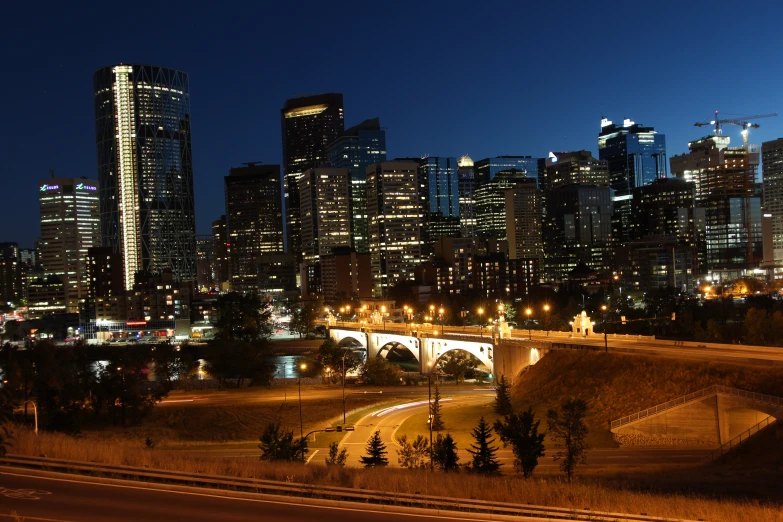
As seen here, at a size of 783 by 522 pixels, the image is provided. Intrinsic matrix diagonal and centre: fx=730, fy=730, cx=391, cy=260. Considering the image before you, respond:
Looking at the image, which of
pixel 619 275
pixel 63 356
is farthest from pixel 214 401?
pixel 619 275

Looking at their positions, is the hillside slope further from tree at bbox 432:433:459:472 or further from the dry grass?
the dry grass

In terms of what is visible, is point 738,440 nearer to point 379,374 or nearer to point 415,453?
point 415,453

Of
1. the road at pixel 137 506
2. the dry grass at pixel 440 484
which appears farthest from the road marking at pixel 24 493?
the dry grass at pixel 440 484

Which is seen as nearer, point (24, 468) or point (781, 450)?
point (24, 468)

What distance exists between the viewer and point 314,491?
722 inches

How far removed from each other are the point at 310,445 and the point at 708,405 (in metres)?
23.2

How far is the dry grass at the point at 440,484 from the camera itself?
1919cm

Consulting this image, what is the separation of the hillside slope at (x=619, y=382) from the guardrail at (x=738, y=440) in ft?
5.43

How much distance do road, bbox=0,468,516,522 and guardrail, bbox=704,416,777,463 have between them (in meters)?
23.8

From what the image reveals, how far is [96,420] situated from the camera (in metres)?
55.1

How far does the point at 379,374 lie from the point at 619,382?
113 feet

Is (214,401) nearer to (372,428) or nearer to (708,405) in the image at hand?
(372,428)

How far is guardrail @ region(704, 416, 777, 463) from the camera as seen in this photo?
116 feet

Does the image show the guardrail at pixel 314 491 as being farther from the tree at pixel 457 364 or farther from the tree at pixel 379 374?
the tree at pixel 457 364
